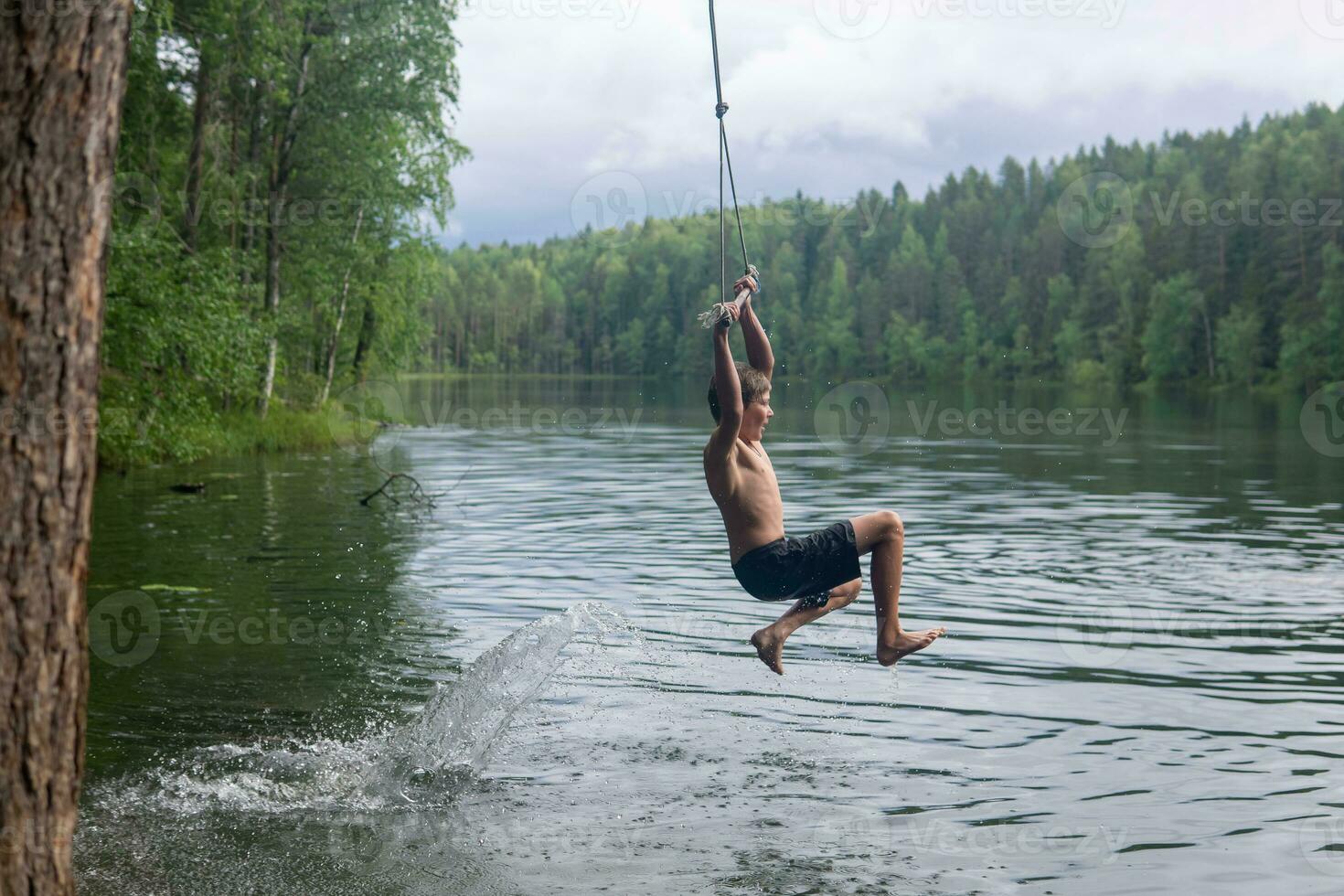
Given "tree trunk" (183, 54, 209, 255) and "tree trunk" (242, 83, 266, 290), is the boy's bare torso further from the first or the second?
"tree trunk" (242, 83, 266, 290)

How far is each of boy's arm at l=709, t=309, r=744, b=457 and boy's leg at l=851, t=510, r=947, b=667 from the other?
1.04m

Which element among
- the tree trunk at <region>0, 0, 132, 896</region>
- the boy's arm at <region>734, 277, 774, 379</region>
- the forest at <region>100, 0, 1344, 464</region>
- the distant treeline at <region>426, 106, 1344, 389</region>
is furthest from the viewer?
the distant treeline at <region>426, 106, 1344, 389</region>

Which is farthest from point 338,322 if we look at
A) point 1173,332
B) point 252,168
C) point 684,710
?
point 1173,332

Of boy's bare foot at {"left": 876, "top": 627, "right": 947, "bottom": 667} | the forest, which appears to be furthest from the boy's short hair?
the forest

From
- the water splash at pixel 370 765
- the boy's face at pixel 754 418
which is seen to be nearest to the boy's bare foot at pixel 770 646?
the boy's face at pixel 754 418

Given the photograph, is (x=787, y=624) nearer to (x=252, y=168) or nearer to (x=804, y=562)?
(x=804, y=562)

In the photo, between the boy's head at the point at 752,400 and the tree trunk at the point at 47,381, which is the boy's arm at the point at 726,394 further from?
the tree trunk at the point at 47,381

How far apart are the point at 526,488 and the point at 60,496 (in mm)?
23300

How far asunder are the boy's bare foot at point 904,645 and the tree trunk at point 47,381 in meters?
5.31

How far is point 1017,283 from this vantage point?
134 metres

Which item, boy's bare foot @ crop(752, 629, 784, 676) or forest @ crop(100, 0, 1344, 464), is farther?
forest @ crop(100, 0, 1344, 464)

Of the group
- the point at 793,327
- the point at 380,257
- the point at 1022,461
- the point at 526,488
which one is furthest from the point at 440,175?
the point at 793,327

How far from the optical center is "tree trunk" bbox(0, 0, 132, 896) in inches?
162

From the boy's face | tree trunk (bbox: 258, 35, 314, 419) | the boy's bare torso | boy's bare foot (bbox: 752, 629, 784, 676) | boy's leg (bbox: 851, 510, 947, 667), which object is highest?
tree trunk (bbox: 258, 35, 314, 419)
